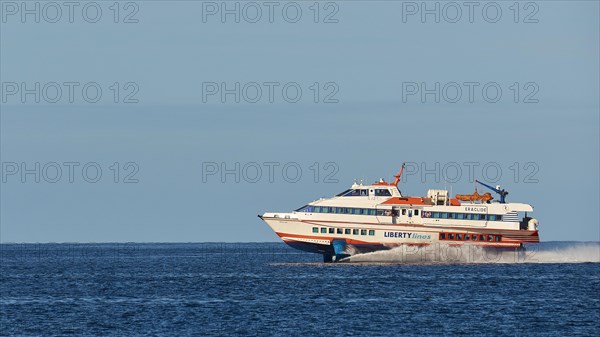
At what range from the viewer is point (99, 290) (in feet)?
309

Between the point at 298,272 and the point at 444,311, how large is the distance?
42.1 metres

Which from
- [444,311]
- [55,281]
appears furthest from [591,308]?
[55,281]

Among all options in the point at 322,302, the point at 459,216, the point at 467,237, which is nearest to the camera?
the point at 322,302

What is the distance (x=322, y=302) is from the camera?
78750mm

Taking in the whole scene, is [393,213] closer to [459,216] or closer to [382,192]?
[382,192]

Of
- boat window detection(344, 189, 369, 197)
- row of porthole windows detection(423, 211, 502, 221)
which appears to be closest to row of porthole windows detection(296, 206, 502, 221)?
row of porthole windows detection(423, 211, 502, 221)

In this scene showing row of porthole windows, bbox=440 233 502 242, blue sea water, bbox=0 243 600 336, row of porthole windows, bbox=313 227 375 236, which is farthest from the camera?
row of porthole windows, bbox=440 233 502 242

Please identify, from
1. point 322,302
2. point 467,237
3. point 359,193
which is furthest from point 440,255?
point 322,302

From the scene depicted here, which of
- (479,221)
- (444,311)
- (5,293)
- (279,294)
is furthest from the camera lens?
(479,221)

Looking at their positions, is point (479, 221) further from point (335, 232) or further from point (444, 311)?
point (444, 311)

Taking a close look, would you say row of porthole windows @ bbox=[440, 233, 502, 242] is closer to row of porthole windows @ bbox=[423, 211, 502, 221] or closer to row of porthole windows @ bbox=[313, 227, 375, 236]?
row of porthole windows @ bbox=[423, 211, 502, 221]

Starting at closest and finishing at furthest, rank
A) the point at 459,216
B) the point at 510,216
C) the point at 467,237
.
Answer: the point at 459,216, the point at 467,237, the point at 510,216

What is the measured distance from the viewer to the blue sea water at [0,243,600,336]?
65.1 metres

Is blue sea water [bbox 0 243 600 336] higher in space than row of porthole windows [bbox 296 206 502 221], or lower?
lower
